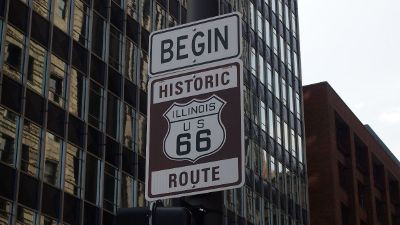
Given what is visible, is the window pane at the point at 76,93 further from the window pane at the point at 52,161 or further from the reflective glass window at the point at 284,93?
the reflective glass window at the point at 284,93

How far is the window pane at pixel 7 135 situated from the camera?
99.2ft

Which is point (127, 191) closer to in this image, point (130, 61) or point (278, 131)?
point (130, 61)

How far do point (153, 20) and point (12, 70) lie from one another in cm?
1317

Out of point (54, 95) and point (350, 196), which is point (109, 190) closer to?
point (54, 95)

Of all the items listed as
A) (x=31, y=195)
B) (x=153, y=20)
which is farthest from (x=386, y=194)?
(x=31, y=195)

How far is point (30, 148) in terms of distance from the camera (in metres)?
31.7

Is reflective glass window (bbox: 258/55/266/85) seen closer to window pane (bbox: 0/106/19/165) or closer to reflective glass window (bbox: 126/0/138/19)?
reflective glass window (bbox: 126/0/138/19)

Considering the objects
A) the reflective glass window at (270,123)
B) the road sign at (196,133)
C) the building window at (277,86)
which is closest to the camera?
the road sign at (196,133)

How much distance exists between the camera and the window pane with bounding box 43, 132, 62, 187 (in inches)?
1277

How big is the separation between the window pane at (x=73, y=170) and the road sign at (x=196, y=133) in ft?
88.1

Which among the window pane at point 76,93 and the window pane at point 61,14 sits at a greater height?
the window pane at point 61,14

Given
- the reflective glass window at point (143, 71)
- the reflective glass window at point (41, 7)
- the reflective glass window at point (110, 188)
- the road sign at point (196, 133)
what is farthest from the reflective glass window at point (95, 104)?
the road sign at point (196, 133)

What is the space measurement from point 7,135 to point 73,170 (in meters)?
4.17

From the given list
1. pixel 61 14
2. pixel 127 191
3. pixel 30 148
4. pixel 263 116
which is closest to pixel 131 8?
pixel 61 14
